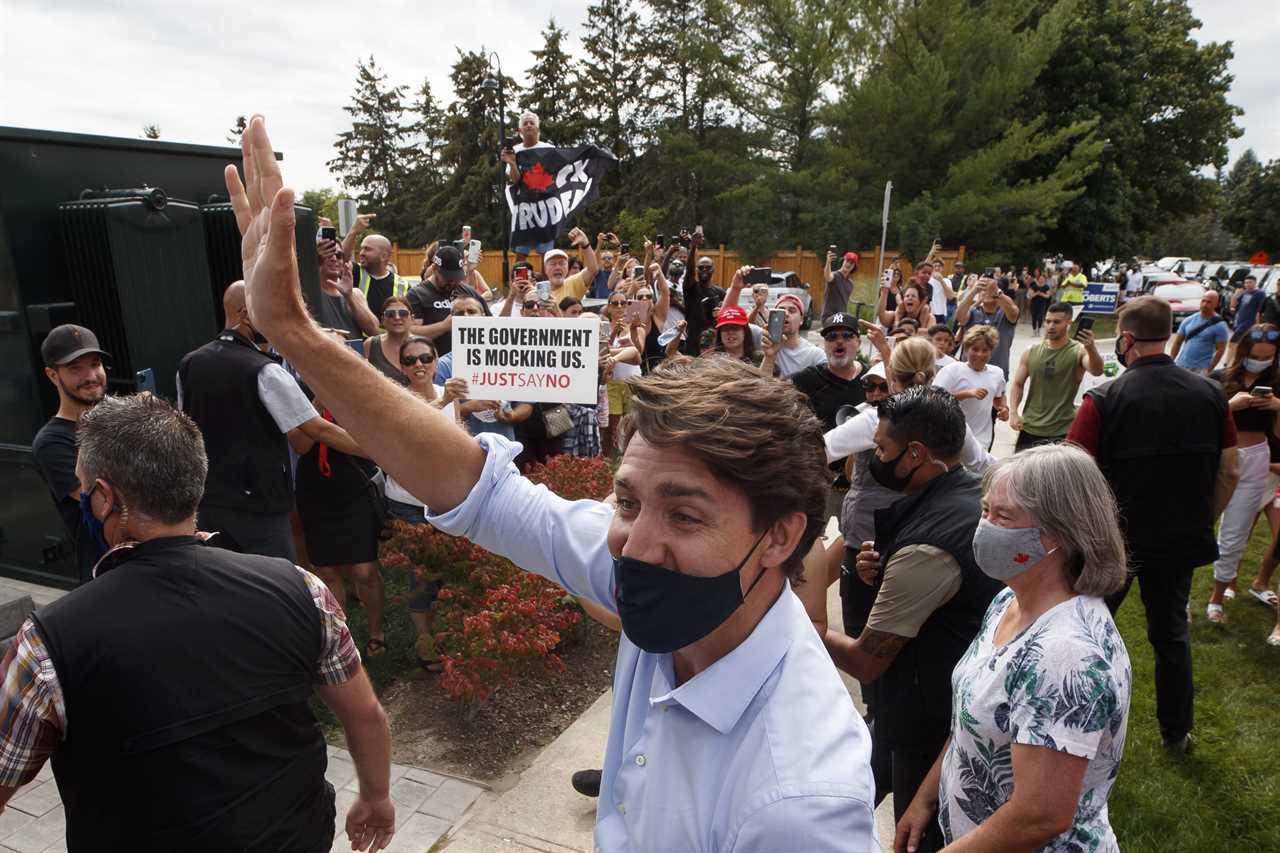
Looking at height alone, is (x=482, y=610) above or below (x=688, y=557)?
below

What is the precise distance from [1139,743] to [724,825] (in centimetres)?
397

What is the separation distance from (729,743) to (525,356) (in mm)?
4144

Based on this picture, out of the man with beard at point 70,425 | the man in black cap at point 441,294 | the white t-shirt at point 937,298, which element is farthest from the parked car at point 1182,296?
the man with beard at point 70,425

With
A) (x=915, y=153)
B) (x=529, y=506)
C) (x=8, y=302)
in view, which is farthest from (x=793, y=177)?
(x=529, y=506)

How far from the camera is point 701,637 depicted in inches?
49.9

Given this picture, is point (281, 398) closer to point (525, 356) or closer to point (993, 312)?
point (525, 356)

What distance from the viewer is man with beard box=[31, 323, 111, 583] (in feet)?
11.7

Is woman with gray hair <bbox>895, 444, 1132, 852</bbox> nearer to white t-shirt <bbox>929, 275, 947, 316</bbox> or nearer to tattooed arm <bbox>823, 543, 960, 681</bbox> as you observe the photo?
tattooed arm <bbox>823, 543, 960, 681</bbox>

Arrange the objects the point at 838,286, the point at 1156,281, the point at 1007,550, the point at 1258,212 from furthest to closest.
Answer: the point at 1258,212
the point at 1156,281
the point at 838,286
the point at 1007,550

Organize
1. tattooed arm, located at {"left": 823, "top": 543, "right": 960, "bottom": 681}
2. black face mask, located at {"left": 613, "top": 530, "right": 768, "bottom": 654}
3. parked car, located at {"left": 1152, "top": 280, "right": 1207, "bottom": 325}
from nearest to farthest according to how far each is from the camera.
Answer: black face mask, located at {"left": 613, "top": 530, "right": 768, "bottom": 654} < tattooed arm, located at {"left": 823, "top": 543, "right": 960, "bottom": 681} < parked car, located at {"left": 1152, "top": 280, "right": 1207, "bottom": 325}

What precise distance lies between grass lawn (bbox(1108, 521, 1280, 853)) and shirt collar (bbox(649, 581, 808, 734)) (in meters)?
3.08

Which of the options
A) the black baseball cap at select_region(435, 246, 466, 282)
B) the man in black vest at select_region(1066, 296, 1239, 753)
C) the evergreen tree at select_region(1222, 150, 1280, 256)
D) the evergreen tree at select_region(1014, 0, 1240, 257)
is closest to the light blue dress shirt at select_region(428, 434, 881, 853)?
the man in black vest at select_region(1066, 296, 1239, 753)

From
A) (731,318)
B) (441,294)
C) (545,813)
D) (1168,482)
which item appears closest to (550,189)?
(441,294)

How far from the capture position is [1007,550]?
205 cm
